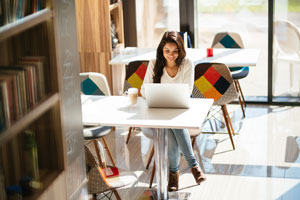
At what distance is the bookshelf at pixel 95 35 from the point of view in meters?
5.72

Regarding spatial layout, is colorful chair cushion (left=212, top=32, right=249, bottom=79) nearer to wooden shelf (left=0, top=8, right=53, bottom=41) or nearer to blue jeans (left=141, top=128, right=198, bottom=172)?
blue jeans (left=141, top=128, right=198, bottom=172)

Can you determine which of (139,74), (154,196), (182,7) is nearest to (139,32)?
(182,7)

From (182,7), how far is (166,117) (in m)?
3.05

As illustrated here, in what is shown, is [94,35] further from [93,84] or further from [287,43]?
[287,43]

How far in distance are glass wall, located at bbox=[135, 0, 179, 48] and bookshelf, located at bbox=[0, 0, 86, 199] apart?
4.53 m

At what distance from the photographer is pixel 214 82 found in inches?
194

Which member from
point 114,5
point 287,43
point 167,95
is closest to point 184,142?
point 167,95

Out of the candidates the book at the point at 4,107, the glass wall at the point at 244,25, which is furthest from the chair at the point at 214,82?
the book at the point at 4,107

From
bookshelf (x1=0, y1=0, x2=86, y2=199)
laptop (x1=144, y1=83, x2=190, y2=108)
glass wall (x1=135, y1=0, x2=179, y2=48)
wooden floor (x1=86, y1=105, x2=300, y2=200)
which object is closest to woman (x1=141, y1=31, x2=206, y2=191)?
wooden floor (x1=86, y1=105, x2=300, y2=200)

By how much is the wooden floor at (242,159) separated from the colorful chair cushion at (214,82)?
55 cm

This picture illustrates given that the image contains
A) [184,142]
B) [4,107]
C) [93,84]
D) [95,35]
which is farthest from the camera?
[95,35]

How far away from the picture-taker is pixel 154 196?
13.8 feet

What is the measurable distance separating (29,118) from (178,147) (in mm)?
2560

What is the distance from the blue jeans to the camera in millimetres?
4137
